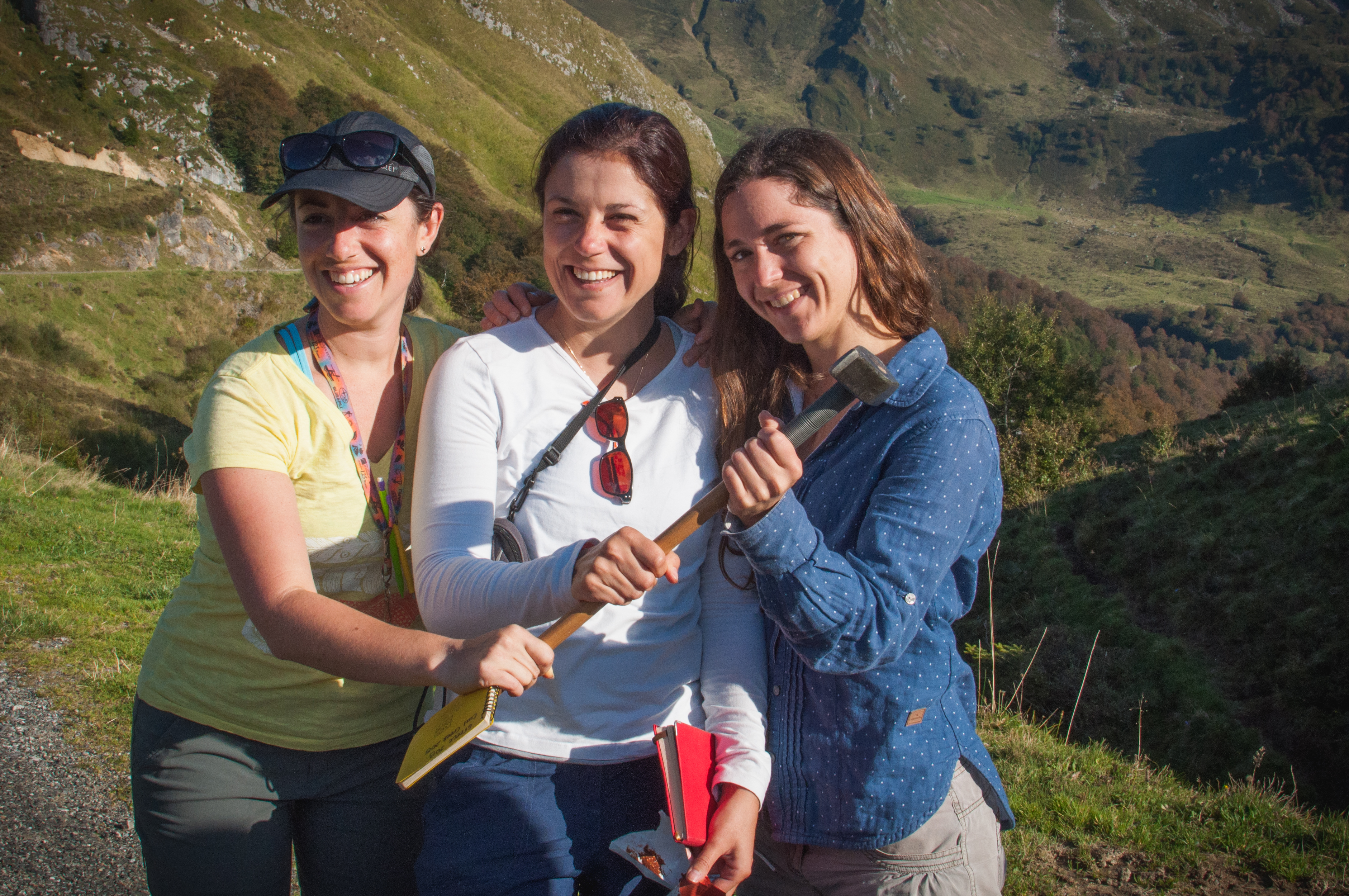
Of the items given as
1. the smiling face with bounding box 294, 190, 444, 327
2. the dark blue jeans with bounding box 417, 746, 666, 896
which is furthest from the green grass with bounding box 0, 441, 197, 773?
the smiling face with bounding box 294, 190, 444, 327

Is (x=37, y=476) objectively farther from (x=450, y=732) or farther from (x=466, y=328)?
(x=466, y=328)

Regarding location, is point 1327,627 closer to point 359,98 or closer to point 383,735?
point 383,735

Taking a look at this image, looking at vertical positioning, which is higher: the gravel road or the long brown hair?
the long brown hair

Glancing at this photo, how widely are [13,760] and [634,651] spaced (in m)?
4.38

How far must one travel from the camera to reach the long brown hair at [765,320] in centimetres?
249

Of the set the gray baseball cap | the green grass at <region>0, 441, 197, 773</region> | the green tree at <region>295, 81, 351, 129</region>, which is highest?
the gray baseball cap

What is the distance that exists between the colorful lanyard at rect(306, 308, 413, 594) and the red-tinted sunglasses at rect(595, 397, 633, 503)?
0.65 meters

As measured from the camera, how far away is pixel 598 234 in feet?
8.18

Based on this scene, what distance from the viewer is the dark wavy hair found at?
8.30 ft

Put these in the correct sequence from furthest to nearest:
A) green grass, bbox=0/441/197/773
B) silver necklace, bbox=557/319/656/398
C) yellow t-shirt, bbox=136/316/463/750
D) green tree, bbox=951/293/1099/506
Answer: green tree, bbox=951/293/1099/506, green grass, bbox=0/441/197/773, silver necklace, bbox=557/319/656/398, yellow t-shirt, bbox=136/316/463/750

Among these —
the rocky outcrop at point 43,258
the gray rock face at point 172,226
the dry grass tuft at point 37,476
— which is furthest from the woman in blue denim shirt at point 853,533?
the gray rock face at point 172,226

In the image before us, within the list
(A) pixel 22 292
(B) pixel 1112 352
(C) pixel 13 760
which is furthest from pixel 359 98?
(B) pixel 1112 352

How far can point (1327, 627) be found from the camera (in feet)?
69.6

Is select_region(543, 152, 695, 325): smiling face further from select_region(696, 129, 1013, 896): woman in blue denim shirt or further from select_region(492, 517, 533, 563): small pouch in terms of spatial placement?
select_region(492, 517, 533, 563): small pouch
